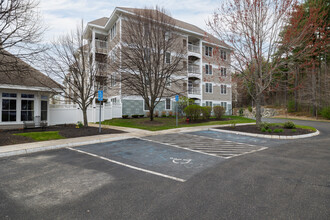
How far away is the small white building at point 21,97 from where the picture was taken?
1480 cm

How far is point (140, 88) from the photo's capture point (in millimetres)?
19391

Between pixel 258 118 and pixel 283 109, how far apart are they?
32.8 metres

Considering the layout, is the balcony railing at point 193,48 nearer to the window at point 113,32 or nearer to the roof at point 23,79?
the window at point 113,32

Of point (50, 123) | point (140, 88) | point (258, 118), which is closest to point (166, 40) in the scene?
point (140, 88)

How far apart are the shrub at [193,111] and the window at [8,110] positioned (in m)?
15.4

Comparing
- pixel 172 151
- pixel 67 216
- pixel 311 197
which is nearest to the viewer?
pixel 67 216

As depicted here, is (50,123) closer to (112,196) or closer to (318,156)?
(112,196)

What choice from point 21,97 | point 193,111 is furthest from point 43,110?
point 193,111

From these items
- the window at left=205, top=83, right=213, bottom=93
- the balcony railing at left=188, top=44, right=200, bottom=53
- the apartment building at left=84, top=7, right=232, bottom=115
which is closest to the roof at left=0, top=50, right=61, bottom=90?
the apartment building at left=84, top=7, right=232, bottom=115

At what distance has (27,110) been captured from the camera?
16266mm

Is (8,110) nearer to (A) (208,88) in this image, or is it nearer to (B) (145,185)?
(B) (145,185)

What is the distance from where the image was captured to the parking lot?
128 inches

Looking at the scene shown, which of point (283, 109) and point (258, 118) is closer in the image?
point (258, 118)

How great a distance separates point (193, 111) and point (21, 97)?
1574 centimetres
